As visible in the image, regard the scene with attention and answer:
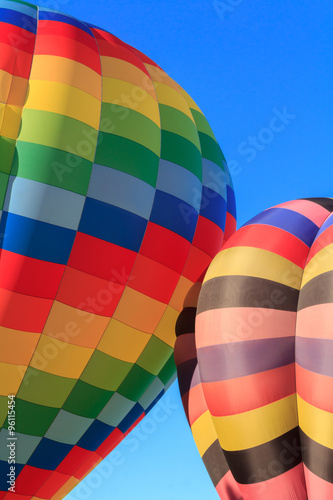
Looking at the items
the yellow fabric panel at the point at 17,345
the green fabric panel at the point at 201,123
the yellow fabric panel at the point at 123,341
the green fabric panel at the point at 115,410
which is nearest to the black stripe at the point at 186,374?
the yellow fabric panel at the point at 123,341

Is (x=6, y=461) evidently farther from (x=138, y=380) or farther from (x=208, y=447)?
(x=208, y=447)

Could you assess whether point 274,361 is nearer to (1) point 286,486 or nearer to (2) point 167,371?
(1) point 286,486

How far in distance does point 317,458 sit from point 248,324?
999 mm

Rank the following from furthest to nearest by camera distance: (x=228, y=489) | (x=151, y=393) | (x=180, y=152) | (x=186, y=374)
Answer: (x=151, y=393) < (x=180, y=152) < (x=186, y=374) < (x=228, y=489)

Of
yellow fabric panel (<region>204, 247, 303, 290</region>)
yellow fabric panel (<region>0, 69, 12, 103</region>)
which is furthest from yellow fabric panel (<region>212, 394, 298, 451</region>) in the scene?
yellow fabric panel (<region>0, 69, 12, 103</region>)

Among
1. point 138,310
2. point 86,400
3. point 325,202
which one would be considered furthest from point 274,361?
point 86,400

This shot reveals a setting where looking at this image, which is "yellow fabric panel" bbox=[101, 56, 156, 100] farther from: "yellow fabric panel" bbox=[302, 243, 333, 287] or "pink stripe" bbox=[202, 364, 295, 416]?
"pink stripe" bbox=[202, 364, 295, 416]

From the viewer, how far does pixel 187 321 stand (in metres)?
5.44

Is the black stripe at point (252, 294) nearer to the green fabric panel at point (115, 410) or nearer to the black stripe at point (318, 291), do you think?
the black stripe at point (318, 291)

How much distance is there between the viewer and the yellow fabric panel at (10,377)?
5586mm

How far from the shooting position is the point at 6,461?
5.81m

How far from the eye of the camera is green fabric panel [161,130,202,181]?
648 cm

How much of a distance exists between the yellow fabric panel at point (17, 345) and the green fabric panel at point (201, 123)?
3166 mm

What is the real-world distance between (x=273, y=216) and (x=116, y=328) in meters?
1.93
